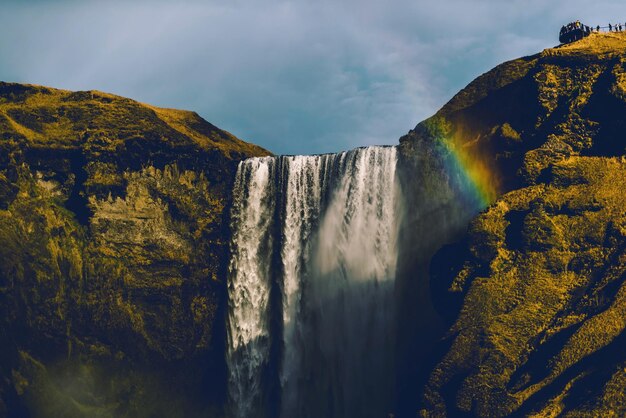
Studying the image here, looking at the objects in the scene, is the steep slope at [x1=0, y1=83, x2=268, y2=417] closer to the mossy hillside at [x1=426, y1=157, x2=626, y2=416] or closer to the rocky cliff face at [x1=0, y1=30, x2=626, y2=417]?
the rocky cliff face at [x1=0, y1=30, x2=626, y2=417]

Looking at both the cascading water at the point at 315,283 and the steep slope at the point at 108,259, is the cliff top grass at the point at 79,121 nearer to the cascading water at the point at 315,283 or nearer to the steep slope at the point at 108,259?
the steep slope at the point at 108,259

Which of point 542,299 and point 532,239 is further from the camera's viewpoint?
point 532,239

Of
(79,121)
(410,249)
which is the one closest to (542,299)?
(410,249)

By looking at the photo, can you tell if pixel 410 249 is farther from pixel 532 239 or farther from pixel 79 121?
pixel 79 121

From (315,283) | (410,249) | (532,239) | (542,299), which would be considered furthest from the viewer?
(315,283)

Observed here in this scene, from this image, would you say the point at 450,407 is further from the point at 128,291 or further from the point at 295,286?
the point at 128,291

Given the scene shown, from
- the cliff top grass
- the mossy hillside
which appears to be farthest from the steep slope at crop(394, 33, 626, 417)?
the cliff top grass
